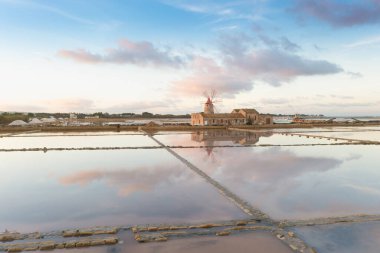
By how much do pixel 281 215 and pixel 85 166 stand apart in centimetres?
1205

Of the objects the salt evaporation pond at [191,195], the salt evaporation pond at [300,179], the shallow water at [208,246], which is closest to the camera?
the shallow water at [208,246]

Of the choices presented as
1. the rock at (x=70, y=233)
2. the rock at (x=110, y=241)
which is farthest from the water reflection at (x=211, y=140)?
the rock at (x=110, y=241)

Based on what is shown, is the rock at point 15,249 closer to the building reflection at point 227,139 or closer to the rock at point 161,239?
the rock at point 161,239

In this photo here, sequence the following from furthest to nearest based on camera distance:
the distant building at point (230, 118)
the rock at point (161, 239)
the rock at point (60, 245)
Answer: the distant building at point (230, 118)
the rock at point (161, 239)
the rock at point (60, 245)

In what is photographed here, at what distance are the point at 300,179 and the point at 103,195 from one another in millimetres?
8371

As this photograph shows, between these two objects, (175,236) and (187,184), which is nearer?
(175,236)

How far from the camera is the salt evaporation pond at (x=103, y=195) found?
962cm

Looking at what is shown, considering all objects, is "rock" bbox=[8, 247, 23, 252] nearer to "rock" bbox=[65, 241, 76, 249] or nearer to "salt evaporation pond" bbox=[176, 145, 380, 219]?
"rock" bbox=[65, 241, 76, 249]

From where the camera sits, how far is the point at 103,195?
1221 centimetres

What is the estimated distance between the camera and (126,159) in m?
21.0

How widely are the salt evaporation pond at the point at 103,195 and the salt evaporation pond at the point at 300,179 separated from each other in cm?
143

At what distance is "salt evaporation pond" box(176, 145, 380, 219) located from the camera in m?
10.6

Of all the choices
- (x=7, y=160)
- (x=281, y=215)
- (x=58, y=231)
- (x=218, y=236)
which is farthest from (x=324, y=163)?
(x=7, y=160)

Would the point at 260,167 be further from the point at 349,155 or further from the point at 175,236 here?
the point at 175,236
